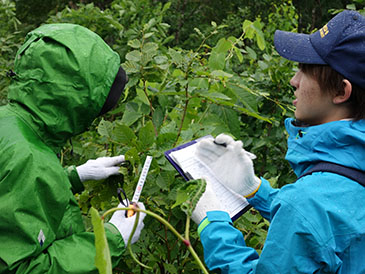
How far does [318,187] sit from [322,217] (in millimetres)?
86

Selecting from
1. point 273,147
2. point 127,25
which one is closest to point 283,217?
point 273,147

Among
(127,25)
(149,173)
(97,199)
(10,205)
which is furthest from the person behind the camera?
(127,25)

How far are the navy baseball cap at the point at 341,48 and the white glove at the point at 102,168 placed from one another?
2.95 ft

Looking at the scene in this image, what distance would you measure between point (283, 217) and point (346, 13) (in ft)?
2.29

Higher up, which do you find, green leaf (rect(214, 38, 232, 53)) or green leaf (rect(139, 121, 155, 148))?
green leaf (rect(214, 38, 232, 53))

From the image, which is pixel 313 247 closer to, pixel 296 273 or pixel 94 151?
pixel 296 273

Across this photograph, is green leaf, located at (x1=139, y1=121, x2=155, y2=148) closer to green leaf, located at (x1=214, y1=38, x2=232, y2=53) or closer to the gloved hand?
the gloved hand

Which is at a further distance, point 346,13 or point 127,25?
point 127,25

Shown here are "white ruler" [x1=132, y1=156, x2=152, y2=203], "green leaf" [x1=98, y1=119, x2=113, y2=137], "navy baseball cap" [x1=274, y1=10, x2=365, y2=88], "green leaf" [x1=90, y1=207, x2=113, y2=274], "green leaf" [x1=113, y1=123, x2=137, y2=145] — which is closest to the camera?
"green leaf" [x1=90, y1=207, x2=113, y2=274]

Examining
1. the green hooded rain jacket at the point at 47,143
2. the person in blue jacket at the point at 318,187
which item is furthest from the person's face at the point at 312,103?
the green hooded rain jacket at the point at 47,143

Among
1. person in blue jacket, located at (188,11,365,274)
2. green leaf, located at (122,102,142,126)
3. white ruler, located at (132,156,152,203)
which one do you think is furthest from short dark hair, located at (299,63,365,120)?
green leaf, located at (122,102,142,126)

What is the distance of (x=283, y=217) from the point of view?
1219 mm

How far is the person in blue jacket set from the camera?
1188 mm

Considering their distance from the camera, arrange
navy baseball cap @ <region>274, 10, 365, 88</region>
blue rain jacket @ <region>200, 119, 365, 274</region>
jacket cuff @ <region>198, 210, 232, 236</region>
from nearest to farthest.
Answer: blue rain jacket @ <region>200, 119, 365, 274</region> → navy baseball cap @ <region>274, 10, 365, 88</region> → jacket cuff @ <region>198, 210, 232, 236</region>
